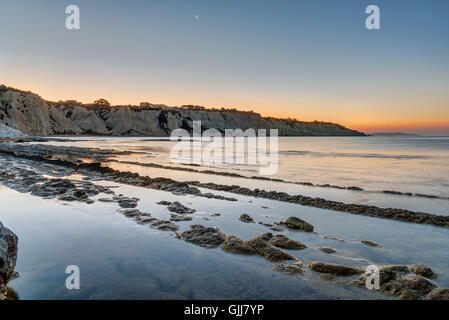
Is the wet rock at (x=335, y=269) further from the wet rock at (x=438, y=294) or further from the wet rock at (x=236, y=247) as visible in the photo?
the wet rock at (x=236, y=247)

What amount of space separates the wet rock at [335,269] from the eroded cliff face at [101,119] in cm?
7875

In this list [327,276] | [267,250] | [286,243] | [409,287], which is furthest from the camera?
[286,243]

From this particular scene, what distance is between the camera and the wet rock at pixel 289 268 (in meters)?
4.66

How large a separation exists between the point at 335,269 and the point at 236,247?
1.77 m

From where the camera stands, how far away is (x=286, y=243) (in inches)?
227

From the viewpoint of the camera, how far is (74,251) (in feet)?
17.3

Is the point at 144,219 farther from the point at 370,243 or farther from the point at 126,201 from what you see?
the point at 370,243

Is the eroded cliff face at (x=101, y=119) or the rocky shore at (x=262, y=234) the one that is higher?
the eroded cliff face at (x=101, y=119)

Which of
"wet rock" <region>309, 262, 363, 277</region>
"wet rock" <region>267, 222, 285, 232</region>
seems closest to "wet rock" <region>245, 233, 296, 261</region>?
"wet rock" <region>309, 262, 363, 277</region>

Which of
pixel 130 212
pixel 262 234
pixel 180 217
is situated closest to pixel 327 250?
pixel 262 234

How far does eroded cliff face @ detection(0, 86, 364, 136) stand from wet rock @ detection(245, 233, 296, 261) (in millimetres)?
77462

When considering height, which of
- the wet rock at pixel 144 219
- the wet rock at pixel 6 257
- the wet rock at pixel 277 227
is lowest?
the wet rock at pixel 277 227

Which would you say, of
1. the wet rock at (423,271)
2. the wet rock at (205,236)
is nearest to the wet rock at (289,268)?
the wet rock at (205,236)
